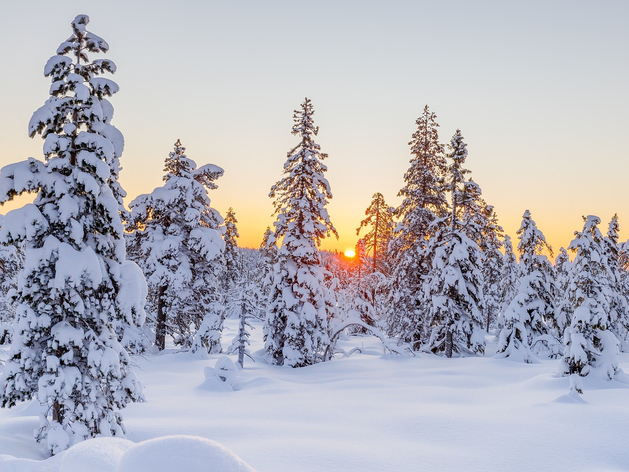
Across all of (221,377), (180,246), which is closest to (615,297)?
(221,377)

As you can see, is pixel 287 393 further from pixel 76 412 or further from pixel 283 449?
pixel 76 412

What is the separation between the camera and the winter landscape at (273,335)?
850 cm

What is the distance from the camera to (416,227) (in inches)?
997

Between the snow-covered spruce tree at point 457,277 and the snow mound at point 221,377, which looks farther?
the snow-covered spruce tree at point 457,277

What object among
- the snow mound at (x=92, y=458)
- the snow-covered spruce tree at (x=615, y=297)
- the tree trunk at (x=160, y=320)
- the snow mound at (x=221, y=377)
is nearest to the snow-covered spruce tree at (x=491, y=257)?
the snow-covered spruce tree at (x=615, y=297)

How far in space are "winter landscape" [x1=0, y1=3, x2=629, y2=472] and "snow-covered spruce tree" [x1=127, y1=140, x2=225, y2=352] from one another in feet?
0.30

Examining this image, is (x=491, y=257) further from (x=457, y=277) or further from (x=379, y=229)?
(x=457, y=277)

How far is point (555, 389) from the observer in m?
13.9

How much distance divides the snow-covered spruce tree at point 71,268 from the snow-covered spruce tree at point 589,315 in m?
15.0

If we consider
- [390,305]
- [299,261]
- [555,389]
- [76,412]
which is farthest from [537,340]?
[76,412]

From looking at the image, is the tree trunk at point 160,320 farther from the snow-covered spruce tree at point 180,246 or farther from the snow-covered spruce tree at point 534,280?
the snow-covered spruce tree at point 534,280

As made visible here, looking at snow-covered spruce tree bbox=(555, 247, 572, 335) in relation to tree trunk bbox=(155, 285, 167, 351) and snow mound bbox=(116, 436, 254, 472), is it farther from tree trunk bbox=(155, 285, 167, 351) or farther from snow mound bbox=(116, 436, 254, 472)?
tree trunk bbox=(155, 285, 167, 351)

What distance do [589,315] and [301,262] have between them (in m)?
12.5

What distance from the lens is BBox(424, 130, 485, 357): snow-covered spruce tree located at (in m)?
22.3
